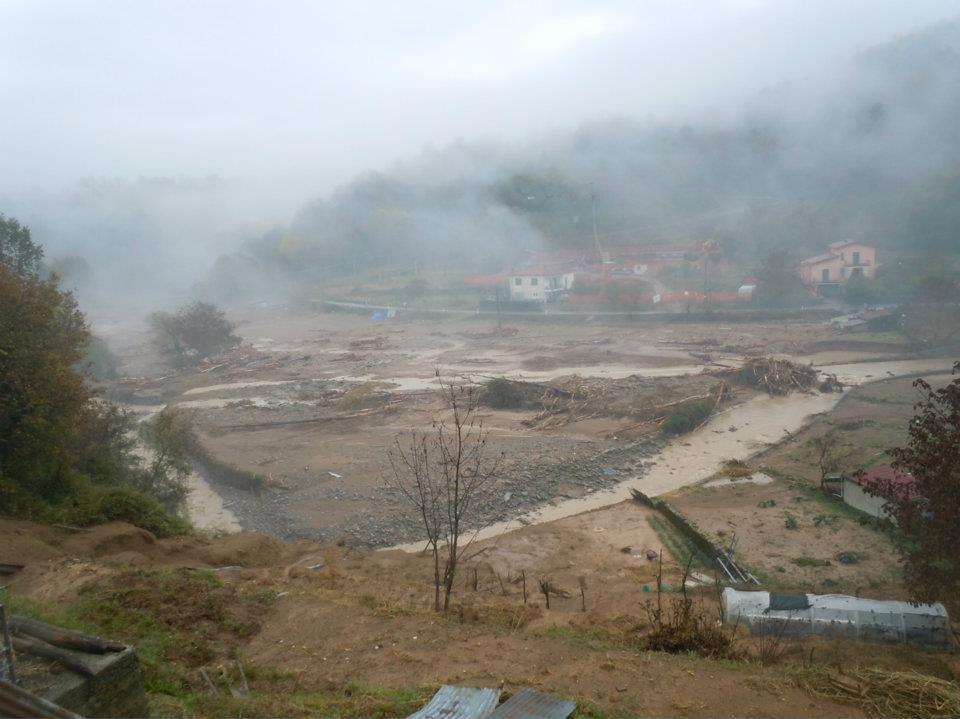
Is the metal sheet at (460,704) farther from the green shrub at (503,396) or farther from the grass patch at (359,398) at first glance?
the grass patch at (359,398)

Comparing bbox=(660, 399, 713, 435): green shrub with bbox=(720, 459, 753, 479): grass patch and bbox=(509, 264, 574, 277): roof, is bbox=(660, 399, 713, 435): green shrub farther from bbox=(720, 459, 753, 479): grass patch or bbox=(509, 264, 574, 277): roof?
bbox=(509, 264, 574, 277): roof

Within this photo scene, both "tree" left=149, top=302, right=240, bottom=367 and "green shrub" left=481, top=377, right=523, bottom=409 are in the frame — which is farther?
"tree" left=149, top=302, right=240, bottom=367

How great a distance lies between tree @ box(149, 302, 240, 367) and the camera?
1332 inches

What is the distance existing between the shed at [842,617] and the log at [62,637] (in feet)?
22.0

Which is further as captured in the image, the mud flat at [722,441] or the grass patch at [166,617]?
the mud flat at [722,441]

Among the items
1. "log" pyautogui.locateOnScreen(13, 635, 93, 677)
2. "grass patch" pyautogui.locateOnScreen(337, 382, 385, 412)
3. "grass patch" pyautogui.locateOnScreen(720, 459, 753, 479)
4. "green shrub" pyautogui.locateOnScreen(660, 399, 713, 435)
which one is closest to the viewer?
"log" pyautogui.locateOnScreen(13, 635, 93, 677)

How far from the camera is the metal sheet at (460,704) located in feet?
14.0

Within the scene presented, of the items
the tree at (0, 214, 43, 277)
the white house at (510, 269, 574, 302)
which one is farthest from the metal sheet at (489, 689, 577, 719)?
the white house at (510, 269, 574, 302)

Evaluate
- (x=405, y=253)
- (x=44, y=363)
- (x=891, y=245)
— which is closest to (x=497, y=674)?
(x=44, y=363)

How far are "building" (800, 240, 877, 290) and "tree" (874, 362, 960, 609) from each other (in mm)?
37513

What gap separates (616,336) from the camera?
35062 millimetres

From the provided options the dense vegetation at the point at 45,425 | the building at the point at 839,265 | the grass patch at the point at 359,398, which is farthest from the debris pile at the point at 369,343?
the building at the point at 839,265

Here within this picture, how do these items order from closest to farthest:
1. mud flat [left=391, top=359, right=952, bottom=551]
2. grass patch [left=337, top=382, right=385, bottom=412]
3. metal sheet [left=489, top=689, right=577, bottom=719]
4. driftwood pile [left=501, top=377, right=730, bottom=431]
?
metal sheet [left=489, top=689, right=577, bottom=719], mud flat [left=391, top=359, right=952, bottom=551], driftwood pile [left=501, top=377, right=730, bottom=431], grass patch [left=337, top=382, right=385, bottom=412]

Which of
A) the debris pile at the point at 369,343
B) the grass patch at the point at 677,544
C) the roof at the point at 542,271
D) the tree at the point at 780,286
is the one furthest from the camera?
the roof at the point at 542,271
